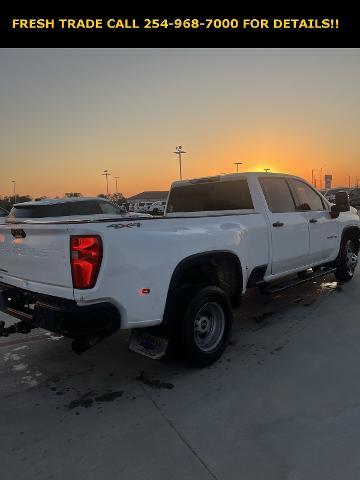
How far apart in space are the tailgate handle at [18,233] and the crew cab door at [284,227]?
2.85m

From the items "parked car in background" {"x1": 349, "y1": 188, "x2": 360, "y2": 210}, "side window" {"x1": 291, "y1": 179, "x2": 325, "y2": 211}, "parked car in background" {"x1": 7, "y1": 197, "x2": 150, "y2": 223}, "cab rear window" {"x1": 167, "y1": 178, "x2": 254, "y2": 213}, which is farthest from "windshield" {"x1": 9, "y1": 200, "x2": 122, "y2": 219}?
"parked car in background" {"x1": 349, "y1": 188, "x2": 360, "y2": 210}

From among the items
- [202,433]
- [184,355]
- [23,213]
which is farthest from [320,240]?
[23,213]

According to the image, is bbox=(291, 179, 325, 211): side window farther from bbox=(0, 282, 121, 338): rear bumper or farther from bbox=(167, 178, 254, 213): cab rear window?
bbox=(0, 282, 121, 338): rear bumper

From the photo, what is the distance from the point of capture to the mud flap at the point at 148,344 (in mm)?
3549

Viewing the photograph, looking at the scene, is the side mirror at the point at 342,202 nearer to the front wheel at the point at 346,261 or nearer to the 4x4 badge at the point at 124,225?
the front wheel at the point at 346,261

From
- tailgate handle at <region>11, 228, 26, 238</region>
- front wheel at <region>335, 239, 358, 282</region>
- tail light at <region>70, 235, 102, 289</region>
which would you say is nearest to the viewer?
tail light at <region>70, 235, 102, 289</region>

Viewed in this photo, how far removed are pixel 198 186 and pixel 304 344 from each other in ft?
8.42

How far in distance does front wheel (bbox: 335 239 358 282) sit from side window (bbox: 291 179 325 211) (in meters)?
0.99

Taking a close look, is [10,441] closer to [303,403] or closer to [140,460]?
[140,460]

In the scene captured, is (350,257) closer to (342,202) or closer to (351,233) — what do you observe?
(351,233)

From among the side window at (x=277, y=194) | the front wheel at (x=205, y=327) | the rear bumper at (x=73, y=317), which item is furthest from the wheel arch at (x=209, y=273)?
the side window at (x=277, y=194)

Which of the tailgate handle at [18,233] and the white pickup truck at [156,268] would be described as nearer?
the white pickup truck at [156,268]

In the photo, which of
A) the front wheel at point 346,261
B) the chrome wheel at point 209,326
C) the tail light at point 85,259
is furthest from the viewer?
the front wheel at point 346,261

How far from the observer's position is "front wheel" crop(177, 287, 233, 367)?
3631mm
